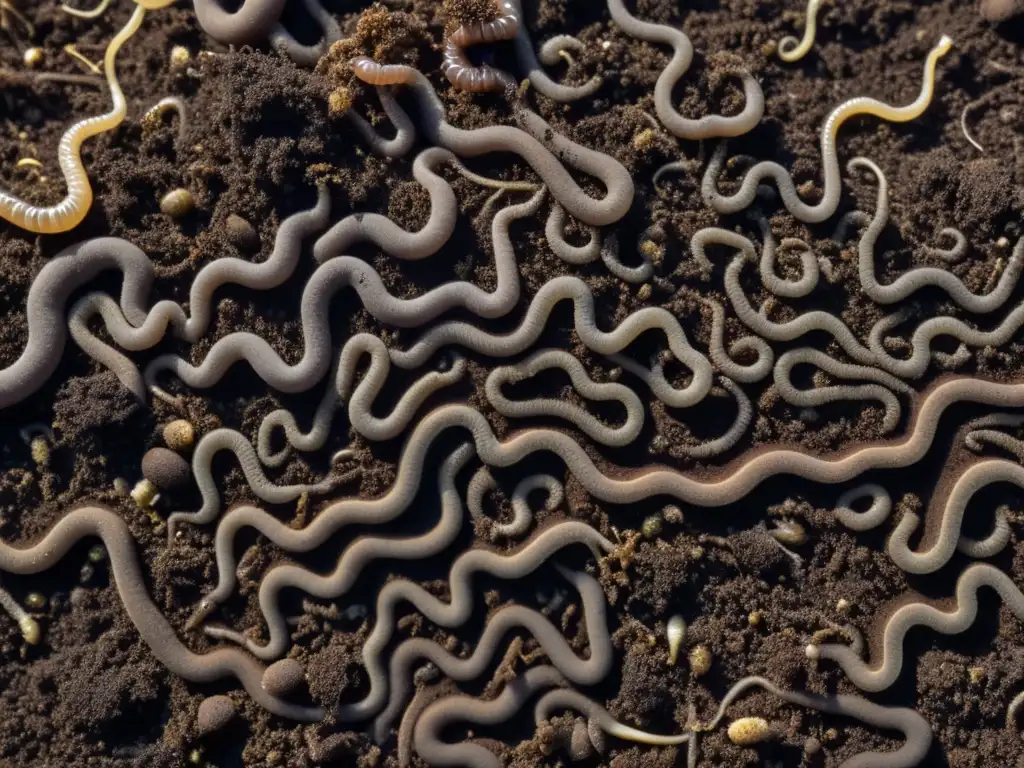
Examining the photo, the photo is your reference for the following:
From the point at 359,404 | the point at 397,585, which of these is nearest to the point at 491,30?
the point at 359,404

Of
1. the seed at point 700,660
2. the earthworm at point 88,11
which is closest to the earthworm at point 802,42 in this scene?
the seed at point 700,660

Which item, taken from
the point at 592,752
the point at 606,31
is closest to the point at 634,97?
the point at 606,31

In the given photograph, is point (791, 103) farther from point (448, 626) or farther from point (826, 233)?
point (448, 626)

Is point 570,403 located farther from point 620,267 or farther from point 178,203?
point 178,203

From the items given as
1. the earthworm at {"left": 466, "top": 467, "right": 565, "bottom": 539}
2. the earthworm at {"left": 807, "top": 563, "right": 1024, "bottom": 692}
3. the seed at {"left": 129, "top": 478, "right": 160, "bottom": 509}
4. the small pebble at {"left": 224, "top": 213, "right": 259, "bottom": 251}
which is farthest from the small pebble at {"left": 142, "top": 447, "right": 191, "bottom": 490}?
the earthworm at {"left": 807, "top": 563, "right": 1024, "bottom": 692}

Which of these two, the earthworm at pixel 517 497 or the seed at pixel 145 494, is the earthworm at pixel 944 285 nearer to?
the earthworm at pixel 517 497

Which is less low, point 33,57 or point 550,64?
point 33,57

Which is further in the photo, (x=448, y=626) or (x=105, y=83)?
(x=105, y=83)
